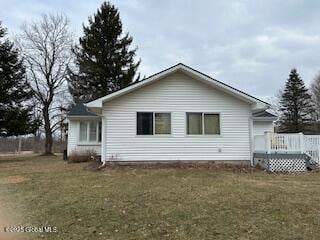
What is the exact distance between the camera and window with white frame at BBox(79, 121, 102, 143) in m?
21.8

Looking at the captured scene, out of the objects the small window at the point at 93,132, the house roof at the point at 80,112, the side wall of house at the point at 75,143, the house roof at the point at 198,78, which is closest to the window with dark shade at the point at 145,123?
the house roof at the point at 198,78

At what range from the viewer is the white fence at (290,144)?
14.6 metres

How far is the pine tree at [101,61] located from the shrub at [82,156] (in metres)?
15.6

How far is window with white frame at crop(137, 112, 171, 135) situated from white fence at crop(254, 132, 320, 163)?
14.9ft

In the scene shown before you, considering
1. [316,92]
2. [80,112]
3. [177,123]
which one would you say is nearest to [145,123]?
[177,123]

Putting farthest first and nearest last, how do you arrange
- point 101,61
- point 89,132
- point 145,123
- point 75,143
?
point 101,61
point 89,132
point 75,143
point 145,123

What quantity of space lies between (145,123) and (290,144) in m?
6.88

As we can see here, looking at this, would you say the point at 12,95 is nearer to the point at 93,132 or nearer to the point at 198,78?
the point at 93,132

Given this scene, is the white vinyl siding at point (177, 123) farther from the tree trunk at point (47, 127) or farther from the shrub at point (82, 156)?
the tree trunk at point (47, 127)

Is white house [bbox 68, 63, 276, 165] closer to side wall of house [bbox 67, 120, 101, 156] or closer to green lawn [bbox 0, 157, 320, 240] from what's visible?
green lawn [bbox 0, 157, 320, 240]

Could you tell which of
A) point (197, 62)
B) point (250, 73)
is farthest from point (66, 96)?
point (250, 73)

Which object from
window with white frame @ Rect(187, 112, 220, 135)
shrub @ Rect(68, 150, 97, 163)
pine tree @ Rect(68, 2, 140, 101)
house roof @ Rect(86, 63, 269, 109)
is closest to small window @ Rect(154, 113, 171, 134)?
window with white frame @ Rect(187, 112, 220, 135)

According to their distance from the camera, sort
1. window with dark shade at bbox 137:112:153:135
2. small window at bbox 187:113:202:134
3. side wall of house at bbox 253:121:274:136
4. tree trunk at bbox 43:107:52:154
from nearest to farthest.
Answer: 1. window with dark shade at bbox 137:112:153:135
2. small window at bbox 187:113:202:134
3. side wall of house at bbox 253:121:274:136
4. tree trunk at bbox 43:107:52:154

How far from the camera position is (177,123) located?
49.6ft
